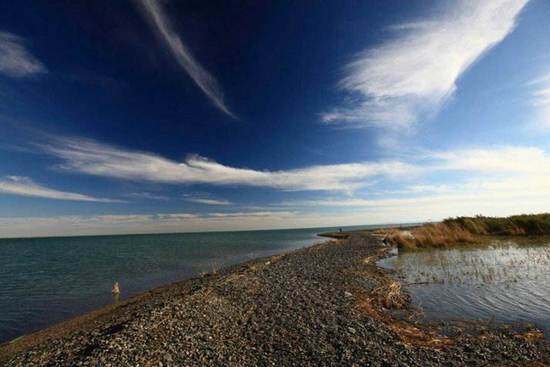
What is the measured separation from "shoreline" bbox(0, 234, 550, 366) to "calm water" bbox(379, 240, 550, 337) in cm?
133

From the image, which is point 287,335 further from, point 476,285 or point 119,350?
point 476,285

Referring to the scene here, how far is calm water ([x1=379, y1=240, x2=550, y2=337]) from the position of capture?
10.7 meters

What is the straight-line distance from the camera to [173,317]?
34.0ft

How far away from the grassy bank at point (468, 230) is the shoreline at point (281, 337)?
69.8 ft

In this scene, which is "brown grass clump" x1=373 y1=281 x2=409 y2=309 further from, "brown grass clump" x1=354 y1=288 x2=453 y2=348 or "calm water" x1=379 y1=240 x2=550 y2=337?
→ "calm water" x1=379 y1=240 x2=550 y2=337

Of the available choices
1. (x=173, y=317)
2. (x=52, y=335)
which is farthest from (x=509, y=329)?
(x=52, y=335)

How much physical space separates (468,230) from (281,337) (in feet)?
142

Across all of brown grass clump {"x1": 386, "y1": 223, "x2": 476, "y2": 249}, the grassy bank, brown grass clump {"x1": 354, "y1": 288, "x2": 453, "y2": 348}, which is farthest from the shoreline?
the grassy bank

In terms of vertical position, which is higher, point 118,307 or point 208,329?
point 208,329

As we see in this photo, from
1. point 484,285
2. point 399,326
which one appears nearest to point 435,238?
point 484,285

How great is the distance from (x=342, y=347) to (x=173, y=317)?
6.57 metres

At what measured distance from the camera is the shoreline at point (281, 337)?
7.46 m

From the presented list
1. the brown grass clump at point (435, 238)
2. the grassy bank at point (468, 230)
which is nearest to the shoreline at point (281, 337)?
the brown grass clump at point (435, 238)

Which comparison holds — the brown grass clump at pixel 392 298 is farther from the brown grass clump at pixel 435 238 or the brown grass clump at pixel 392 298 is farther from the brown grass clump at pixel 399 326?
the brown grass clump at pixel 435 238
